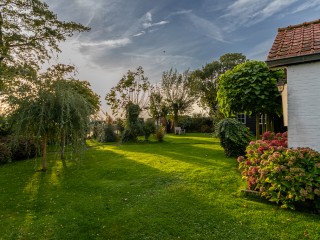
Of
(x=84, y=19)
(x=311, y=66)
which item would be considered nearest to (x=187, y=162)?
(x=311, y=66)

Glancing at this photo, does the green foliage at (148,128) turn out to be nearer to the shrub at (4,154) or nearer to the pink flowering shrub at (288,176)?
the shrub at (4,154)

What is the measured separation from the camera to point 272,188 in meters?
5.14

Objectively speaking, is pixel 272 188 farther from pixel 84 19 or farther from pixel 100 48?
pixel 84 19

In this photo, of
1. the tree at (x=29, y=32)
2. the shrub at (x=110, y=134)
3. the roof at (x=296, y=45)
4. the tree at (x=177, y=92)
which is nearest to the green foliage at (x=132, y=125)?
the shrub at (x=110, y=134)

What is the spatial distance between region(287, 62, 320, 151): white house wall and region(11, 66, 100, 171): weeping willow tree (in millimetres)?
7010

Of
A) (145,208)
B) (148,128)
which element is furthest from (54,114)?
(148,128)

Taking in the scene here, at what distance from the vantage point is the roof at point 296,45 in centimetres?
565

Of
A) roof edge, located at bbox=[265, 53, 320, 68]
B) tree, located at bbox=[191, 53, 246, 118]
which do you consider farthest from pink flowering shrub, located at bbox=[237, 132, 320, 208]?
tree, located at bbox=[191, 53, 246, 118]

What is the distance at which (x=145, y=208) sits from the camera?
523cm

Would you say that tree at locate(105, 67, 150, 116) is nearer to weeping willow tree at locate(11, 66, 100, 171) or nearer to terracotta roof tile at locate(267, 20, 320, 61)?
weeping willow tree at locate(11, 66, 100, 171)

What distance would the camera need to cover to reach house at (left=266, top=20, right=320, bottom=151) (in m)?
5.59

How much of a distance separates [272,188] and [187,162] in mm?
4909

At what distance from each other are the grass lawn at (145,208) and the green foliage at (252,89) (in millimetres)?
2522

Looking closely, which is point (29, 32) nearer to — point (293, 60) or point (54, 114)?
point (54, 114)
